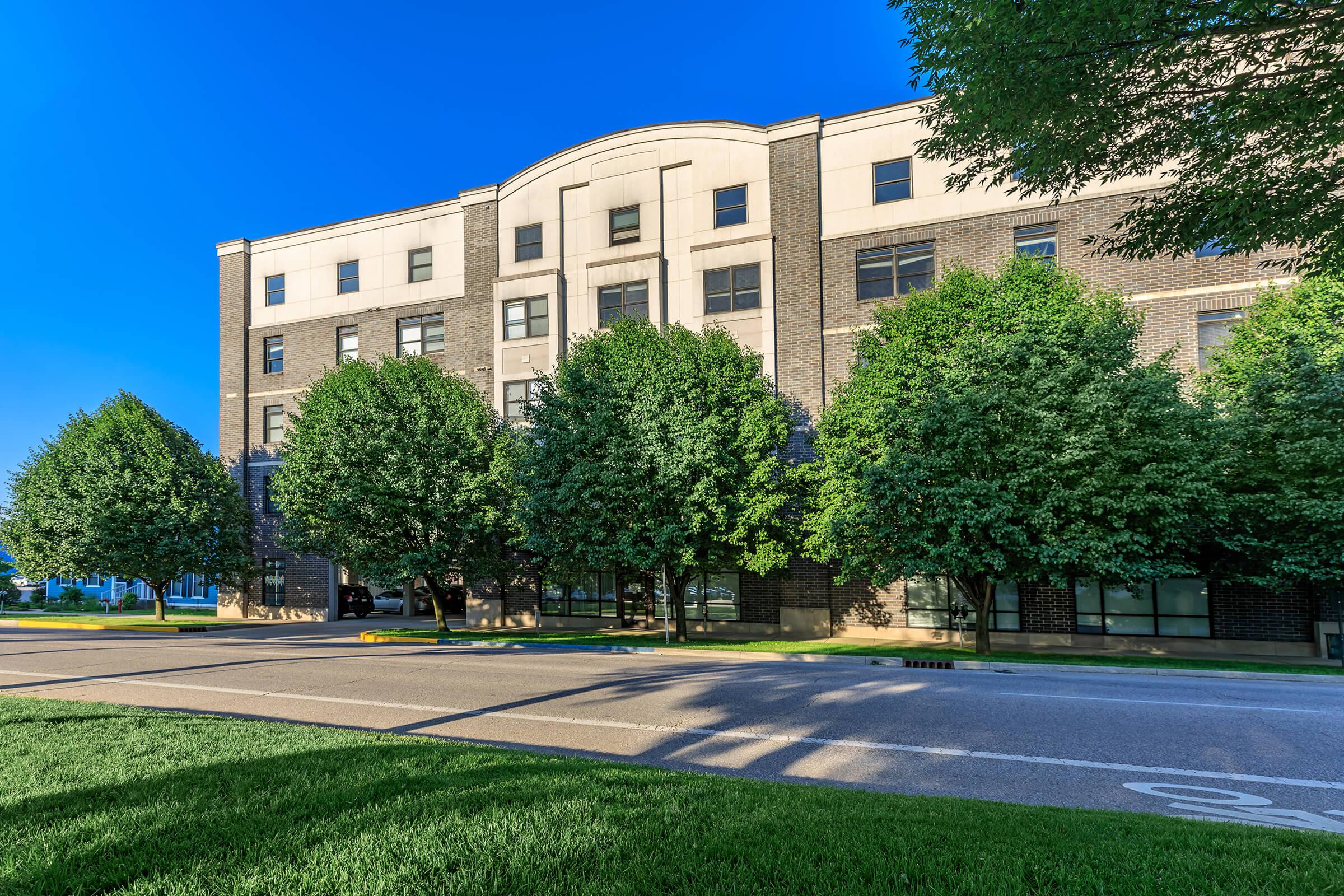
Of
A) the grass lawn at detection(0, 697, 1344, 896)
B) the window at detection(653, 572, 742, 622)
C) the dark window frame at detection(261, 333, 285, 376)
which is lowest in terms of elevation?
the window at detection(653, 572, 742, 622)

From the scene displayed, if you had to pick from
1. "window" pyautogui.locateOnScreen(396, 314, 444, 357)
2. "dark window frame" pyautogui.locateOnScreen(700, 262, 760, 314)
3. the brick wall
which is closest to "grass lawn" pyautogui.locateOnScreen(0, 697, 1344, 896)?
the brick wall

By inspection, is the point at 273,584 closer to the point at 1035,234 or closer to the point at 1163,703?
the point at 1163,703

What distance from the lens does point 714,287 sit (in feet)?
82.5

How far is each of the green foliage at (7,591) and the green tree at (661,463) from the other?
130 feet

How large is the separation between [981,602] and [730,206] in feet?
53.2

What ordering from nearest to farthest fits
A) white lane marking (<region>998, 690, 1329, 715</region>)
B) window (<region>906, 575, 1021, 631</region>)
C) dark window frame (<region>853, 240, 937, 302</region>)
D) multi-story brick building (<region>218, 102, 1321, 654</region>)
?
white lane marking (<region>998, 690, 1329, 715</region>) < multi-story brick building (<region>218, 102, 1321, 654</region>) < window (<region>906, 575, 1021, 631</region>) < dark window frame (<region>853, 240, 937, 302</region>)

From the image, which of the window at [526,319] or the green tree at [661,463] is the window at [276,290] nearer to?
the window at [526,319]

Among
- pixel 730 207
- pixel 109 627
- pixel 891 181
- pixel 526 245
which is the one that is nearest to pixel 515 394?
pixel 526 245

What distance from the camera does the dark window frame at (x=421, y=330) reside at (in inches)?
1158

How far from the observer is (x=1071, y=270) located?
59.5 feet

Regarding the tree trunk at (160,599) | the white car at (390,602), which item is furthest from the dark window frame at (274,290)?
the white car at (390,602)

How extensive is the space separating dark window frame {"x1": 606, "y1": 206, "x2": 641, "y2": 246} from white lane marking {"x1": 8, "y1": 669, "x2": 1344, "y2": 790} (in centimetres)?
2019

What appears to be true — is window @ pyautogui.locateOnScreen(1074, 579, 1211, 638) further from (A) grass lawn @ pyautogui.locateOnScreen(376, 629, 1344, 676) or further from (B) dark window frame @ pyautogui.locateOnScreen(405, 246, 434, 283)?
(B) dark window frame @ pyautogui.locateOnScreen(405, 246, 434, 283)

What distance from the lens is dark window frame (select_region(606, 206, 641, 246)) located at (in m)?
26.6
